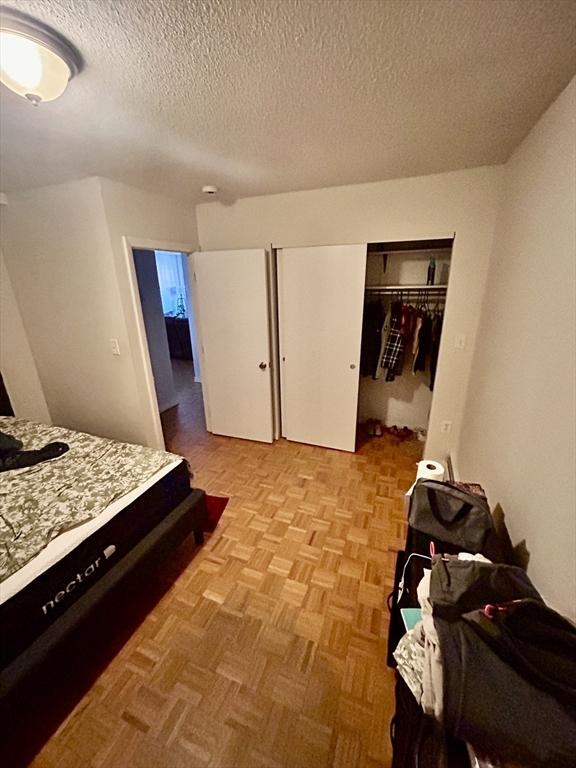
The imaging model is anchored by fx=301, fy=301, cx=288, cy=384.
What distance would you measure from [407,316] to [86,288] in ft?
8.73

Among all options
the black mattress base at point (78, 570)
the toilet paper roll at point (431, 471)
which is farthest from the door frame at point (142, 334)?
the toilet paper roll at point (431, 471)

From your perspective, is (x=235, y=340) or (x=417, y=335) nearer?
(x=417, y=335)

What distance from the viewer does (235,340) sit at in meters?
2.99

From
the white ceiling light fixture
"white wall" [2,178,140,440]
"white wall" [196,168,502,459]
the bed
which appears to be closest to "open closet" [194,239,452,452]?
"white wall" [196,168,502,459]

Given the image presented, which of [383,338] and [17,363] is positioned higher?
[383,338]

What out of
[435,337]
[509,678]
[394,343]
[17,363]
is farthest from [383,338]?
[17,363]

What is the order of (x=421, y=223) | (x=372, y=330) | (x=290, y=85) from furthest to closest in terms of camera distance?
(x=372, y=330) → (x=421, y=223) → (x=290, y=85)

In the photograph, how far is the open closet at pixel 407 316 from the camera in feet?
8.75

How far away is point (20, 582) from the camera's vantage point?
1.14 meters

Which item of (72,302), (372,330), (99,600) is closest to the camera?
(99,600)

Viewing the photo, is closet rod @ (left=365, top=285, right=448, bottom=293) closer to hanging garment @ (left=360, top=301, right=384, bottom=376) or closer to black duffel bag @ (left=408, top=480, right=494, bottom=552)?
hanging garment @ (left=360, top=301, right=384, bottom=376)

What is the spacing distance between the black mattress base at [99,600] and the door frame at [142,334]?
97 centimetres

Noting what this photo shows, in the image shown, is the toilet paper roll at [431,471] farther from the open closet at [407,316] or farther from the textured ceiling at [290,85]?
the textured ceiling at [290,85]

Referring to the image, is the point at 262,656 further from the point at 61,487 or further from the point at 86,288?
the point at 86,288
